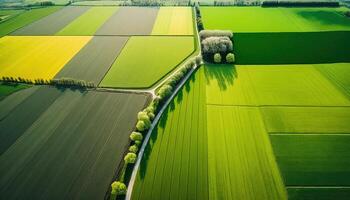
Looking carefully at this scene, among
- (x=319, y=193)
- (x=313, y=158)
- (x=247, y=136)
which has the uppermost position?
(x=247, y=136)

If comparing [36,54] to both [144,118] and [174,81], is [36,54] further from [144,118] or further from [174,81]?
[144,118]

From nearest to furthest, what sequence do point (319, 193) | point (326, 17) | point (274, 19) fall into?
point (319, 193) → point (274, 19) → point (326, 17)

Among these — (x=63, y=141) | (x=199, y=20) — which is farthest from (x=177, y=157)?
(x=199, y=20)

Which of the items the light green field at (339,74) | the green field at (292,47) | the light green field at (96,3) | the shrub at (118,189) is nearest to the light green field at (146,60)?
the green field at (292,47)

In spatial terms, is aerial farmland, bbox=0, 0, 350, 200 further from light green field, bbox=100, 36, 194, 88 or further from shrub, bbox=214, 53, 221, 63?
shrub, bbox=214, 53, 221, 63

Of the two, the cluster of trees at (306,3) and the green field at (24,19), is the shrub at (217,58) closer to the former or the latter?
the cluster of trees at (306,3)

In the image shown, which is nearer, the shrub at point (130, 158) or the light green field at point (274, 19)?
the shrub at point (130, 158)
